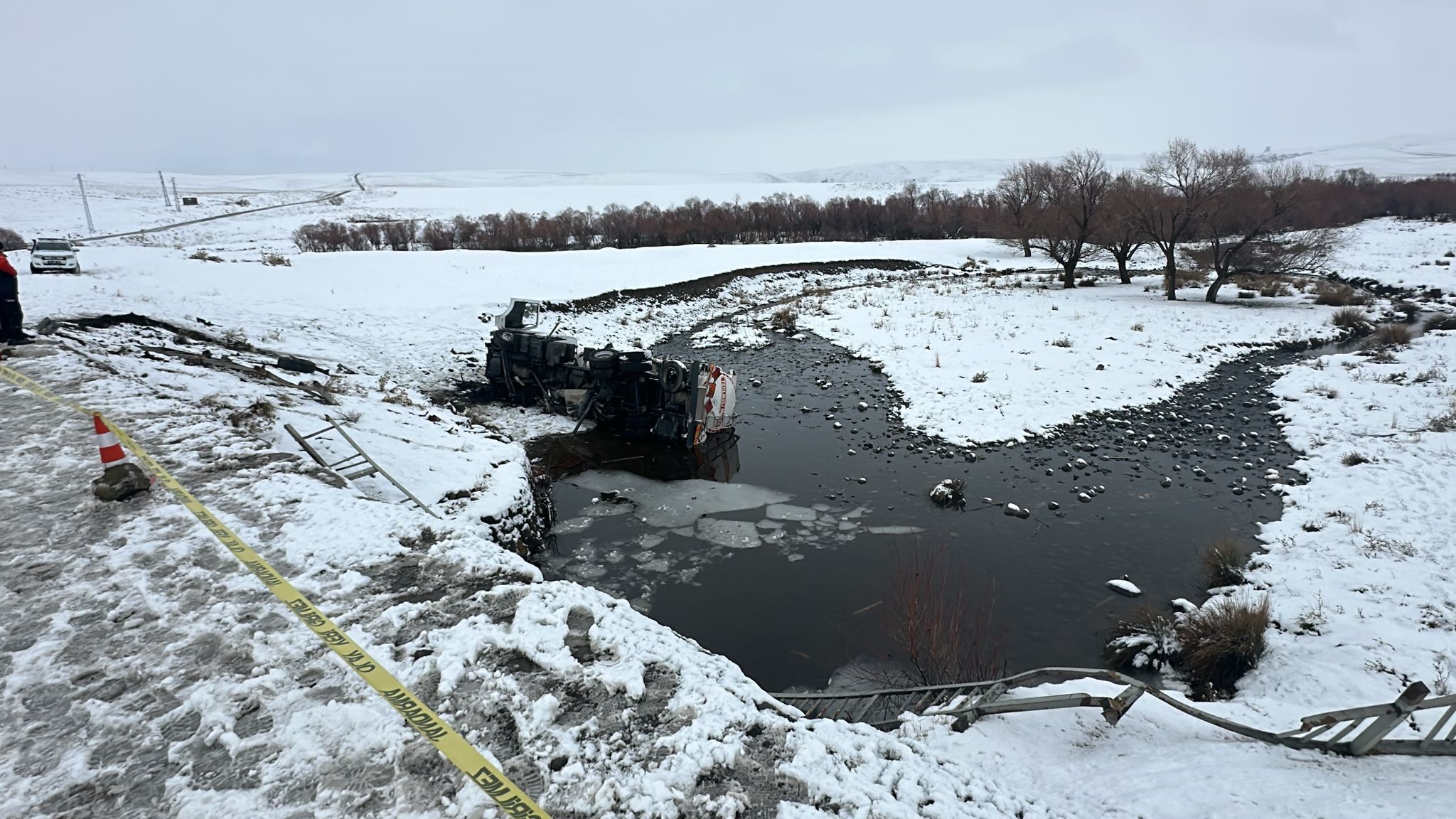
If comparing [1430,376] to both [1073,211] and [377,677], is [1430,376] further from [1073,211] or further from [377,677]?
[377,677]

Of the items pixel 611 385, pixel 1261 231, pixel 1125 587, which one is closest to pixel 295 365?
pixel 611 385

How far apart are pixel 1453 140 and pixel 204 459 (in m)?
247

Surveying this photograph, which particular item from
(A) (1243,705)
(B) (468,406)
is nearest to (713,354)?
(B) (468,406)

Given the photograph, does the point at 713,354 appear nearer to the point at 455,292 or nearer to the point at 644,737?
the point at 455,292

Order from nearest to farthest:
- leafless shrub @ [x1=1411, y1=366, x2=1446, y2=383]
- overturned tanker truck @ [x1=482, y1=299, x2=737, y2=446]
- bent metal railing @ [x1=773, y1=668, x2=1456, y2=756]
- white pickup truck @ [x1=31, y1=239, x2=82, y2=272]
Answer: bent metal railing @ [x1=773, y1=668, x2=1456, y2=756]
overturned tanker truck @ [x1=482, y1=299, x2=737, y2=446]
leafless shrub @ [x1=1411, y1=366, x2=1446, y2=383]
white pickup truck @ [x1=31, y1=239, x2=82, y2=272]

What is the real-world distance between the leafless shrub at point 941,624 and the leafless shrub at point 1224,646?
180cm

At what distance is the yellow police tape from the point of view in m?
3.39

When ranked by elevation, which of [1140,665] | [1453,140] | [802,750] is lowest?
[1140,665]

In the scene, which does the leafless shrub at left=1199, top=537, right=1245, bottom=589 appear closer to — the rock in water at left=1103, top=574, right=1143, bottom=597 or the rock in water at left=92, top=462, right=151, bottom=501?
the rock in water at left=1103, top=574, right=1143, bottom=597

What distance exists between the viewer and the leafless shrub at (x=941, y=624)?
20.8 ft

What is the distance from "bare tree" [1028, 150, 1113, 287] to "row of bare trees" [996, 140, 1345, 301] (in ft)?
0.17

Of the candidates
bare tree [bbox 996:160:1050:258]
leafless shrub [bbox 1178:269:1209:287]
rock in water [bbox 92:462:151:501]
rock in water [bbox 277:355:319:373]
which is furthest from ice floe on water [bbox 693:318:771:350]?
leafless shrub [bbox 1178:269:1209:287]

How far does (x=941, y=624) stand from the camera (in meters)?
6.61

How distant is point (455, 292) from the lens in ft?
81.5
